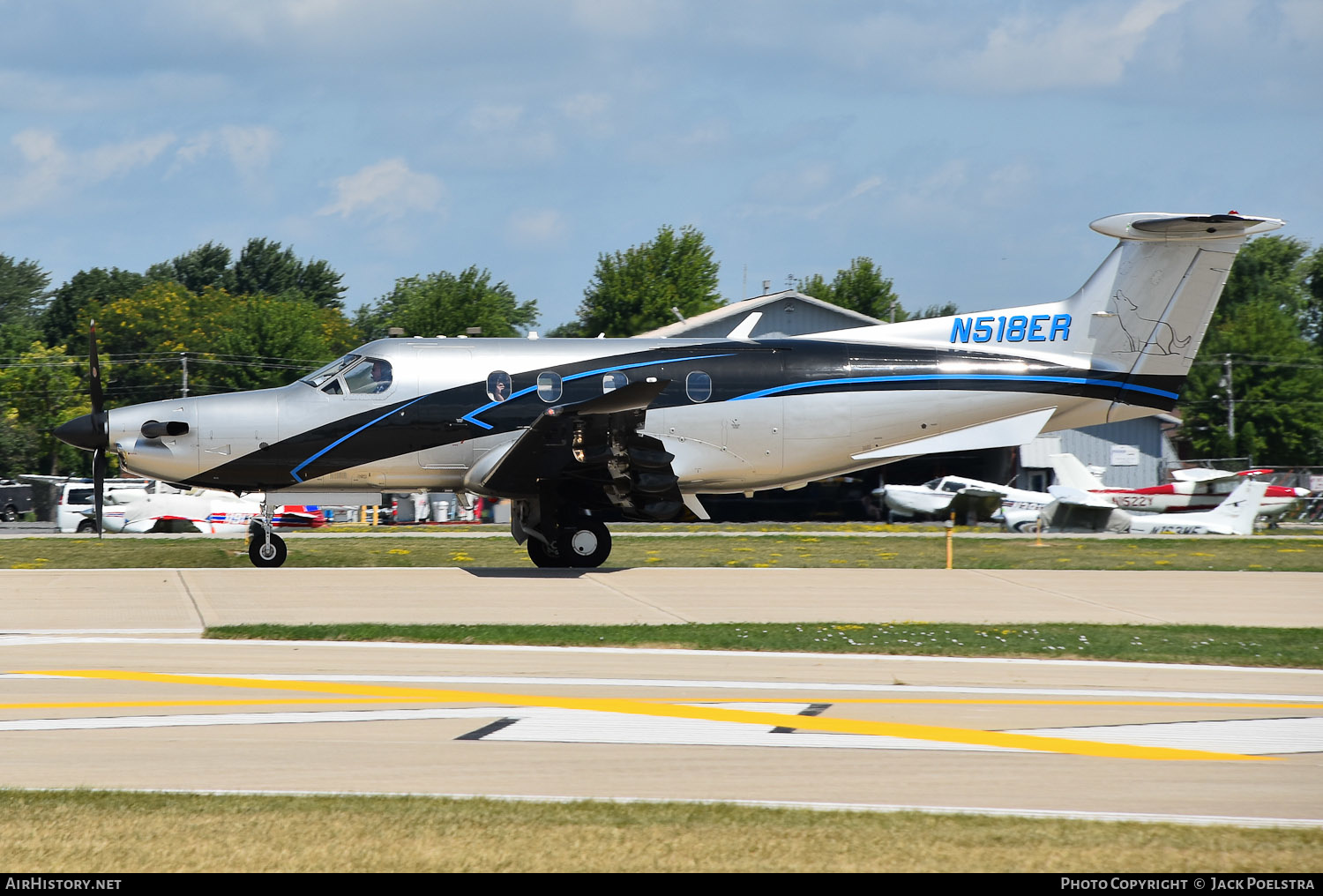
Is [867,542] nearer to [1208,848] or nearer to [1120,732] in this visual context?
[1120,732]

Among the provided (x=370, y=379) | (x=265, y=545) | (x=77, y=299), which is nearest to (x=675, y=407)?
(x=370, y=379)

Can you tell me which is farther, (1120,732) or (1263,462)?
(1263,462)

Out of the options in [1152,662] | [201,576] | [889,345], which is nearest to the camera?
[1152,662]

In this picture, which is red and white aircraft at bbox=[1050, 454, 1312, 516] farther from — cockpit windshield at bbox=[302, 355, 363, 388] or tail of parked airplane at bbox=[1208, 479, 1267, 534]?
cockpit windshield at bbox=[302, 355, 363, 388]

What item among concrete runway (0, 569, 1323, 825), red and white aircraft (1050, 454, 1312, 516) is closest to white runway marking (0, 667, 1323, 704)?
concrete runway (0, 569, 1323, 825)

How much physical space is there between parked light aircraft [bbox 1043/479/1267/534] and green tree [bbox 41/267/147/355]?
65.4 meters

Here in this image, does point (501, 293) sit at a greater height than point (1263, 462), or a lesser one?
greater

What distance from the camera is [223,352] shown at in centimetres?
6006

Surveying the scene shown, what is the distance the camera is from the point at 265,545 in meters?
18.1

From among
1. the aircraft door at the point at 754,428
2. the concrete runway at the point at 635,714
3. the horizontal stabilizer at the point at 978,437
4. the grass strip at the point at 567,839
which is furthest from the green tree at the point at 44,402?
the grass strip at the point at 567,839

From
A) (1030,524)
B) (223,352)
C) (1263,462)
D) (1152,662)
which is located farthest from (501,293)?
(1152,662)

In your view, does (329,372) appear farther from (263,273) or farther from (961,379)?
(263,273)

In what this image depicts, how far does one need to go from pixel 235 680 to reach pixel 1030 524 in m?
28.0

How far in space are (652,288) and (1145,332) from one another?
53.3 metres
